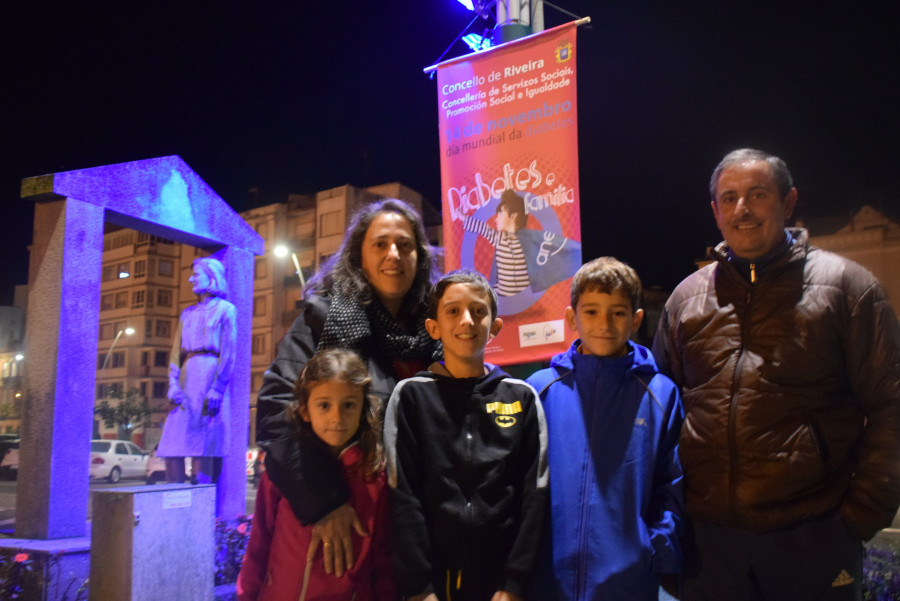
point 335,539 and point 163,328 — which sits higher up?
point 163,328

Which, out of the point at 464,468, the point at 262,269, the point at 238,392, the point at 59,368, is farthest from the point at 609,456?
the point at 262,269

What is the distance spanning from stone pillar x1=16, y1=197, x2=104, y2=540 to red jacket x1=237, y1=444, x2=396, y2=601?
341 centimetres

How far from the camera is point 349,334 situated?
2.63 m

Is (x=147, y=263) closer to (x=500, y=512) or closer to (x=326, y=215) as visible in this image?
(x=326, y=215)

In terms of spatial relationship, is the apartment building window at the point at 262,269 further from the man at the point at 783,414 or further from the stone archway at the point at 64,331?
the man at the point at 783,414

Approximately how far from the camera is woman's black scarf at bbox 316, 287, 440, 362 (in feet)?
8.63

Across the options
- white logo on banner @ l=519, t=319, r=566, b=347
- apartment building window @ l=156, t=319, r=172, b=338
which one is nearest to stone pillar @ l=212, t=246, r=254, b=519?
white logo on banner @ l=519, t=319, r=566, b=347

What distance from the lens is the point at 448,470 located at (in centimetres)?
245

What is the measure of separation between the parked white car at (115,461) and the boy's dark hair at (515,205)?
18713mm

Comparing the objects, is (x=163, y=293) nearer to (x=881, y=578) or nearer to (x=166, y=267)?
(x=166, y=267)

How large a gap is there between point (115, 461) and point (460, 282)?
A: 20286mm

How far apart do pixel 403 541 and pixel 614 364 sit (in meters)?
1.01

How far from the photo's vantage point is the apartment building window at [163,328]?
3569cm

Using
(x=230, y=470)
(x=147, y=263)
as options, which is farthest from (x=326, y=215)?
(x=230, y=470)
